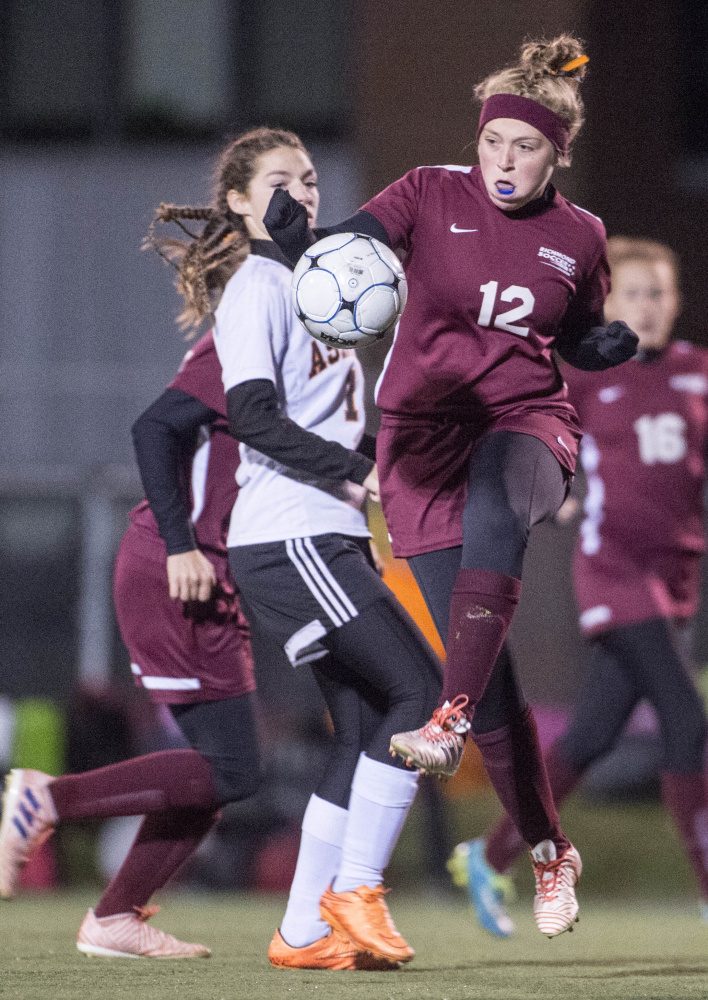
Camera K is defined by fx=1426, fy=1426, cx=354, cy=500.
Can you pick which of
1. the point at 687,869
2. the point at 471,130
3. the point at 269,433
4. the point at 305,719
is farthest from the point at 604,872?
the point at 471,130

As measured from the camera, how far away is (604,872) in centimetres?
707

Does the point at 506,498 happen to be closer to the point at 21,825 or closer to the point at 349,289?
the point at 349,289

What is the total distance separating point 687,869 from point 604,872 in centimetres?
42

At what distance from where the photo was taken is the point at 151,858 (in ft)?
12.7

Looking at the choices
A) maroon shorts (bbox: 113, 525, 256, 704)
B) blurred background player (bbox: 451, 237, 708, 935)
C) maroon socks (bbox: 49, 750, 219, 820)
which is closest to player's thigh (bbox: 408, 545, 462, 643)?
maroon shorts (bbox: 113, 525, 256, 704)

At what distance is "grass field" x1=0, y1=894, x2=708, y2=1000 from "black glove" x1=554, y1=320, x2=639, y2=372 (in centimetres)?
139

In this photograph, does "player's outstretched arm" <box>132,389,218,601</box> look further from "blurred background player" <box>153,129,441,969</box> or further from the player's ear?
the player's ear

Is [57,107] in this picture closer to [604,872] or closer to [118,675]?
[118,675]

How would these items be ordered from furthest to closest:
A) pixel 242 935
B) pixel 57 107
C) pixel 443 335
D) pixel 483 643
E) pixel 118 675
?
pixel 57 107
pixel 118 675
pixel 242 935
pixel 443 335
pixel 483 643

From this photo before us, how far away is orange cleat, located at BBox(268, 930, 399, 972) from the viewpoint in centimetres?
347

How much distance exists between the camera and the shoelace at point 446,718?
285cm

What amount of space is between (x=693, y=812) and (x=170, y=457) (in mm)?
1952

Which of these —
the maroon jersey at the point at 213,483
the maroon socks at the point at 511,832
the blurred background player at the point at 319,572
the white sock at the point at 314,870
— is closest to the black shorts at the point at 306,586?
the blurred background player at the point at 319,572

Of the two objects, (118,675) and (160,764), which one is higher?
(160,764)
